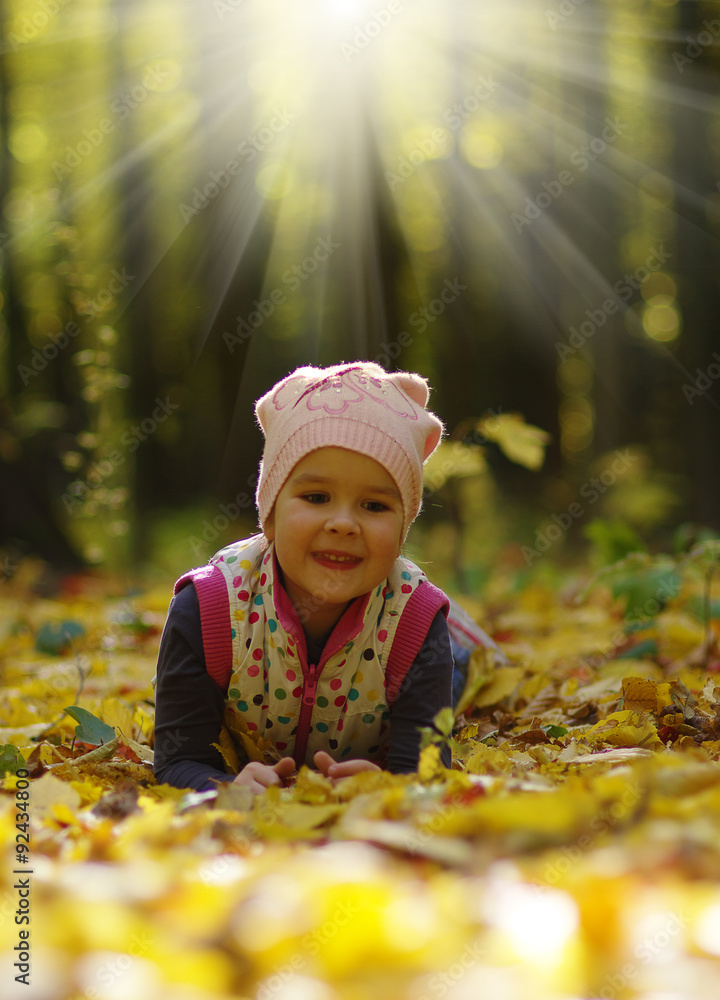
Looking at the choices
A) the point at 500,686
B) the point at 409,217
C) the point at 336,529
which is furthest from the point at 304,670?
the point at 409,217

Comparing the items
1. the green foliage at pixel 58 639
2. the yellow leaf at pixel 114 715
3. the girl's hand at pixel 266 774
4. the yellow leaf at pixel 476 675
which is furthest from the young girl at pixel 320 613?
the green foliage at pixel 58 639

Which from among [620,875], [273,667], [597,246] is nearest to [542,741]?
[273,667]

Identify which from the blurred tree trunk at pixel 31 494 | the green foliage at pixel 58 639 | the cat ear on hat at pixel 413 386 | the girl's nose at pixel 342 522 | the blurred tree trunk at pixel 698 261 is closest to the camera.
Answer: the girl's nose at pixel 342 522

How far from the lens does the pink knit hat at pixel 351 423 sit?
7.02 ft

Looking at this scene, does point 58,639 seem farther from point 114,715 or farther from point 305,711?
point 305,711

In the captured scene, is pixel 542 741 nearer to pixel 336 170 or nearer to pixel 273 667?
pixel 273 667

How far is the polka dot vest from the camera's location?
2.23 metres

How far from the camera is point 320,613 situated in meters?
2.32

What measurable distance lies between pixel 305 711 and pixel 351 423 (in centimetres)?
76

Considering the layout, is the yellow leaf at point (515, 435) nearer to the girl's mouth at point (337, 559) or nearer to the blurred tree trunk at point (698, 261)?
the girl's mouth at point (337, 559)

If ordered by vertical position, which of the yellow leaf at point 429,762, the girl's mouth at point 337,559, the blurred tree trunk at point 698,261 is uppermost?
the blurred tree trunk at point 698,261

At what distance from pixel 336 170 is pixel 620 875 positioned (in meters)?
10.4

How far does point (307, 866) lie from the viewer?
3.73 ft

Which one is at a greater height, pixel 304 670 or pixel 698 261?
pixel 698 261
